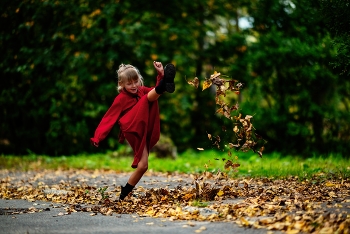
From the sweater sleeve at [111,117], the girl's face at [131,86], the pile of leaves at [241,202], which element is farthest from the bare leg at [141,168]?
the girl's face at [131,86]

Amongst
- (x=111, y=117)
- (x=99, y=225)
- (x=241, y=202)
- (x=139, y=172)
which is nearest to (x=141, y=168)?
(x=139, y=172)

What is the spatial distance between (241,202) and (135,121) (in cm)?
164

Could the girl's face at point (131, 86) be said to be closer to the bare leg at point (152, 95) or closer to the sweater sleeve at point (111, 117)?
the sweater sleeve at point (111, 117)

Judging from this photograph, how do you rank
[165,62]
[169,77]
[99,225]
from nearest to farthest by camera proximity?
1. [99,225]
2. [169,77]
3. [165,62]

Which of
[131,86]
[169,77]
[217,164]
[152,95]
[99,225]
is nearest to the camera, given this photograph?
[99,225]

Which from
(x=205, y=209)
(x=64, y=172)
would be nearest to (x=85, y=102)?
(x=64, y=172)

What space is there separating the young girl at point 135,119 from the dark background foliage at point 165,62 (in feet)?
23.1

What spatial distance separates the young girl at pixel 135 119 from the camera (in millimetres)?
6520

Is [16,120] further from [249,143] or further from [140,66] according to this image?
[249,143]

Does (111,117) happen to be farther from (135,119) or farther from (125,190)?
(125,190)

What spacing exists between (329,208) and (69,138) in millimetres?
12218

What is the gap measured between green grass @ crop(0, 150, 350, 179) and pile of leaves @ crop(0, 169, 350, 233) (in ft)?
1.64

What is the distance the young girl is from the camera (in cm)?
652

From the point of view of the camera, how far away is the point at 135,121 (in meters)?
6.53
